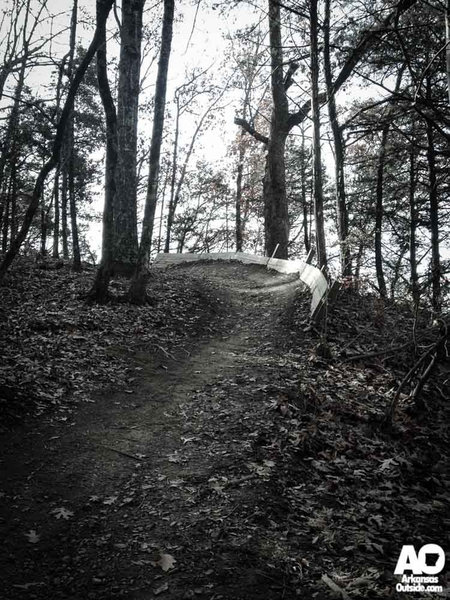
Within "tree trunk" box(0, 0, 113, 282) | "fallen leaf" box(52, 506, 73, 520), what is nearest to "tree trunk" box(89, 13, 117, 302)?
"tree trunk" box(0, 0, 113, 282)

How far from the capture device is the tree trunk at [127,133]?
11.3 m

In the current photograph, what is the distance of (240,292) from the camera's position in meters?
13.2

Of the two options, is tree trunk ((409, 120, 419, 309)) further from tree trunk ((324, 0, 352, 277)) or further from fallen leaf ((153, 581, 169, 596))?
fallen leaf ((153, 581, 169, 596))

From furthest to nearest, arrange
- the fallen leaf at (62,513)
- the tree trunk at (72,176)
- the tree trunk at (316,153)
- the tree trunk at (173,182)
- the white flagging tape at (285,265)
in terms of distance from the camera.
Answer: the tree trunk at (173,182) → the tree trunk at (72,176) → the tree trunk at (316,153) → the white flagging tape at (285,265) → the fallen leaf at (62,513)

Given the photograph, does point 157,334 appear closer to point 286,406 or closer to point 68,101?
point 286,406

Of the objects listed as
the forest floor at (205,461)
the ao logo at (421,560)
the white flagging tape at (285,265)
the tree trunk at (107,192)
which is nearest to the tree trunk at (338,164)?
the white flagging tape at (285,265)

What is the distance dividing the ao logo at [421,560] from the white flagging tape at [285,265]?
17.5 ft

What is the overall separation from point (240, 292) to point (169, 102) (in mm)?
22695

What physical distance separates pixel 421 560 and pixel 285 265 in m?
12.0

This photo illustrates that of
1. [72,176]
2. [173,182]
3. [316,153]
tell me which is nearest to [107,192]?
[72,176]

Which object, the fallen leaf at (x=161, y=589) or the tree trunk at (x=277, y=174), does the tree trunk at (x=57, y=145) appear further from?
the tree trunk at (x=277, y=174)

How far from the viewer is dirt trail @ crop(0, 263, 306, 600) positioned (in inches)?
124

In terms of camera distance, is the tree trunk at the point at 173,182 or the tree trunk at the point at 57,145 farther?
the tree trunk at the point at 173,182

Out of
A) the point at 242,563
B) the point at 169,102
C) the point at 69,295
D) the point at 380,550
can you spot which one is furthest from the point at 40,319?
Result: the point at 169,102
